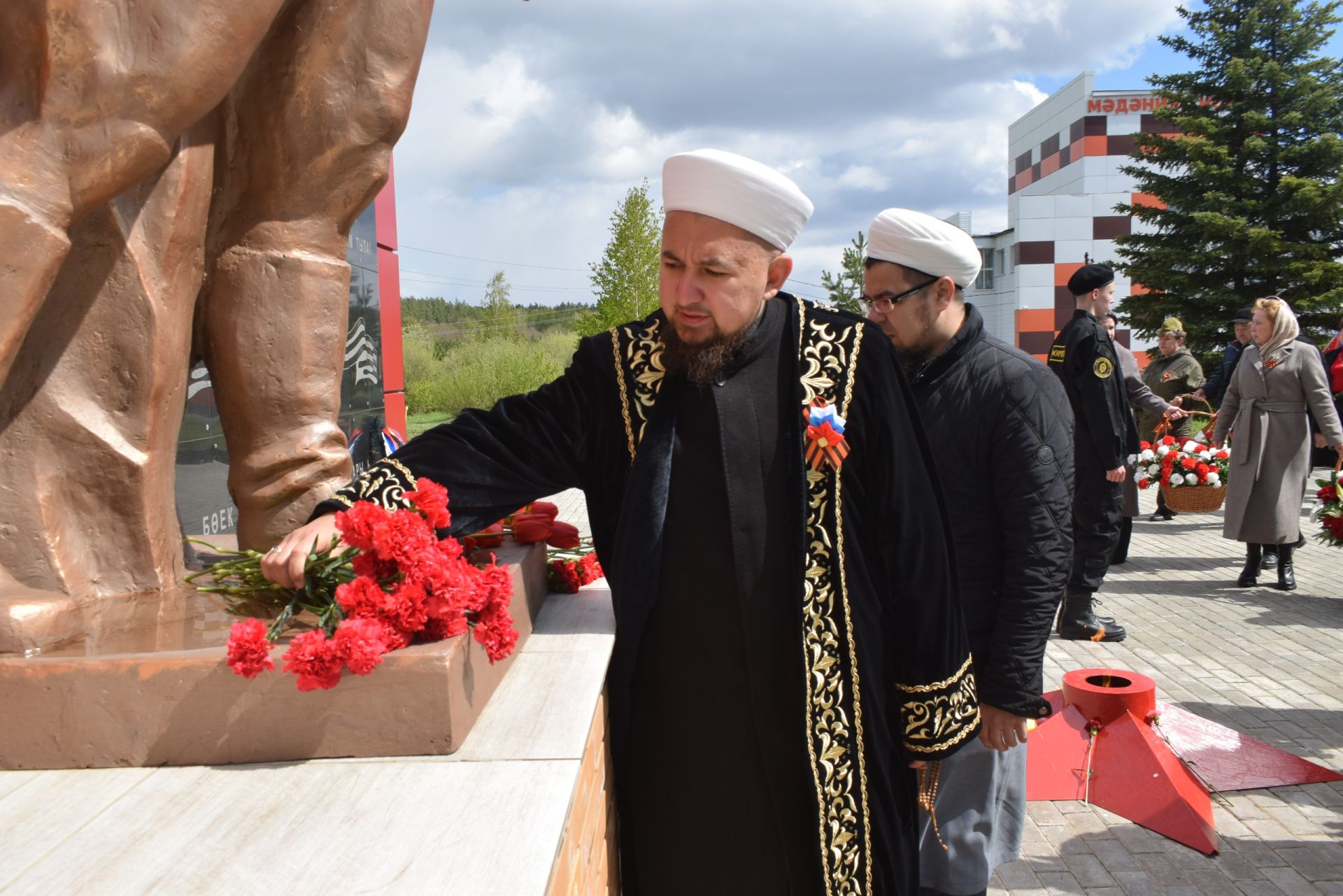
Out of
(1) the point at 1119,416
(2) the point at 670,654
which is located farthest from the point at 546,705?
(1) the point at 1119,416

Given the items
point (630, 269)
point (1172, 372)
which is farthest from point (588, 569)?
point (630, 269)

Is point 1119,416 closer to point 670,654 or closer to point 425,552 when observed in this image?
point 670,654

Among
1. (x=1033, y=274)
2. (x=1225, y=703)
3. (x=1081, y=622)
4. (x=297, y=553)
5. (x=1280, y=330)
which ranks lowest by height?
(x=1225, y=703)

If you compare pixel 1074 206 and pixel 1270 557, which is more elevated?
pixel 1074 206

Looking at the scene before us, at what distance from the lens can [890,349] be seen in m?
2.41

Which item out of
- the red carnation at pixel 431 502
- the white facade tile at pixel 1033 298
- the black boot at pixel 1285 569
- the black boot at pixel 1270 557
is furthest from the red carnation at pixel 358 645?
the white facade tile at pixel 1033 298

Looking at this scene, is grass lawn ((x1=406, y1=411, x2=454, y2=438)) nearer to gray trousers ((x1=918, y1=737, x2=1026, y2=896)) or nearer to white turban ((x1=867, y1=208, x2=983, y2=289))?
white turban ((x1=867, y1=208, x2=983, y2=289))

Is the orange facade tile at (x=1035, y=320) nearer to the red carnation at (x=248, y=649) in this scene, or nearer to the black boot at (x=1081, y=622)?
the black boot at (x=1081, y=622)

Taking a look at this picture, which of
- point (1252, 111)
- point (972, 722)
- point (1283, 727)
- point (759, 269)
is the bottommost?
point (1283, 727)

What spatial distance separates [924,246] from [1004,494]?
0.66 m

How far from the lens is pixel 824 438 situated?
2.19 metres

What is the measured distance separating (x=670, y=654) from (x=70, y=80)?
1.56m

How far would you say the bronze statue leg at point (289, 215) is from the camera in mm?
2543

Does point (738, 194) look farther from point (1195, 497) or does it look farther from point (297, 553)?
point (1195, 497)
